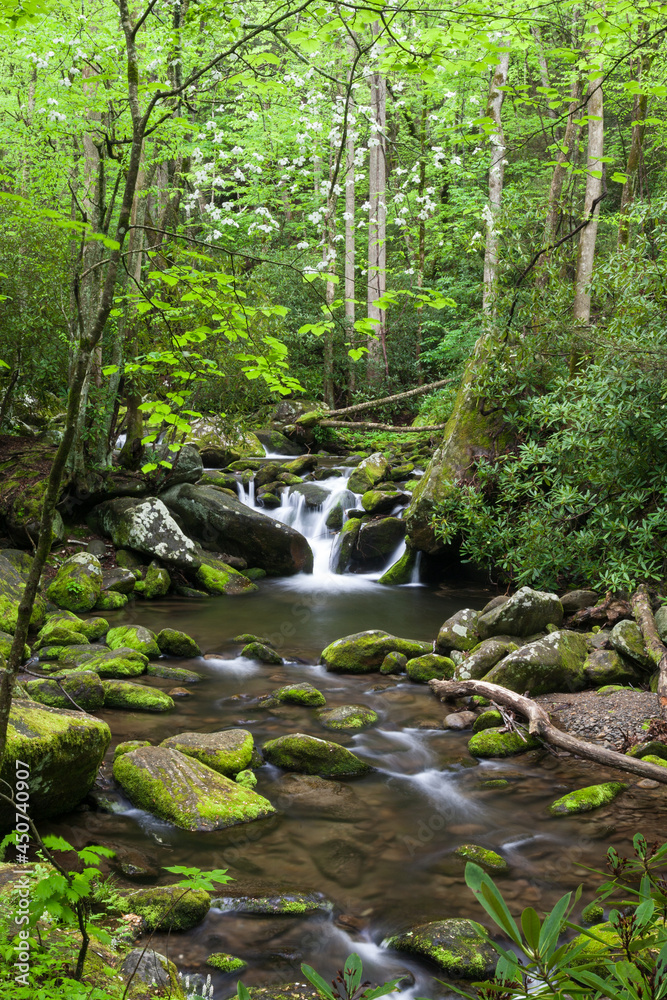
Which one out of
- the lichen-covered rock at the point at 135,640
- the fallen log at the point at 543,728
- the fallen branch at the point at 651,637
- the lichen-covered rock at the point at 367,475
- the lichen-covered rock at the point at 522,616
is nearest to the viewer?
the fallen log at the point at 543,728

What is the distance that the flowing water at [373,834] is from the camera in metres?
3.48

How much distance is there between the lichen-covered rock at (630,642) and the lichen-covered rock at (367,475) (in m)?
7.47

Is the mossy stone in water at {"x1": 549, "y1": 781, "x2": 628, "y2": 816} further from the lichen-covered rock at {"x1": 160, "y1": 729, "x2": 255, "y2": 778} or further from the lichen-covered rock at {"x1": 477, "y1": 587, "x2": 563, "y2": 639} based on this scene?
the lichen-covered rock at {"x1": 477, "y1": 587, "x2": 563, "y2": 639}

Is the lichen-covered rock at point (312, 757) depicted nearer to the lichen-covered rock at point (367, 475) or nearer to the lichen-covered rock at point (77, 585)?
the lichen-covered rock at point (77, 585)

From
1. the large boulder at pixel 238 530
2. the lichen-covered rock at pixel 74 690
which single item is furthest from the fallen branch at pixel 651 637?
the large boulder at pixel 238 530

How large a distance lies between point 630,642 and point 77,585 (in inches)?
283

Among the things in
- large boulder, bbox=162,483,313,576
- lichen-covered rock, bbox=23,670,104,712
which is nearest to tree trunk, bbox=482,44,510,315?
large boulder, bbox=162,483,313,576

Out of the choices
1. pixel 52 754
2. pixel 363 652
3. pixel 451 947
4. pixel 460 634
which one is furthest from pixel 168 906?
pixel 460 634

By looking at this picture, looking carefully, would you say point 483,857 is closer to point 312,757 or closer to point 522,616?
point 312,757

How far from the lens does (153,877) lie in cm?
381

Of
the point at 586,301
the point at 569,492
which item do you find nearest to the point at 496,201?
the point at 586,301

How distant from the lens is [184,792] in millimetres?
4562

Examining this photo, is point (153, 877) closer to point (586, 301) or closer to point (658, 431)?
point (658, 431)

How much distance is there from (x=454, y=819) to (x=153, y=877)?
218cm
